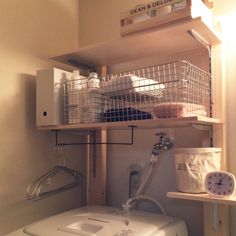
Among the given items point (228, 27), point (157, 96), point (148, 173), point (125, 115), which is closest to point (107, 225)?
point (148, 173)

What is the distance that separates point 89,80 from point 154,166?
56 centimetres

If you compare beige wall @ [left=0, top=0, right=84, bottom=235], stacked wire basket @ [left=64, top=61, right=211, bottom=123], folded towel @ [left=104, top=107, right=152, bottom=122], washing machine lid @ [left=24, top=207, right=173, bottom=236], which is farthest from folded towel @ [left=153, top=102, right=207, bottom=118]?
beige wall @ [left=0, top=0, right=84, bottom=235]

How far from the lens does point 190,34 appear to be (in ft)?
3.80

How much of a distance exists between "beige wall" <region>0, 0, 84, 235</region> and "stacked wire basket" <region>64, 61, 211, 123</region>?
0.81 feet

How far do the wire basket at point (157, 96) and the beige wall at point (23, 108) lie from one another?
462 millimetres

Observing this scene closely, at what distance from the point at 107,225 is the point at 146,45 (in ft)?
2.72

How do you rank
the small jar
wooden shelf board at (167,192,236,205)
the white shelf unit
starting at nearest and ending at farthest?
wooden shelf board at (167,192,236,205) < the white shelf unit < the small jar

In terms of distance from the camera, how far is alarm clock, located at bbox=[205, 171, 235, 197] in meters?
1.01

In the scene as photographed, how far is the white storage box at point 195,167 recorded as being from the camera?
1078 mm

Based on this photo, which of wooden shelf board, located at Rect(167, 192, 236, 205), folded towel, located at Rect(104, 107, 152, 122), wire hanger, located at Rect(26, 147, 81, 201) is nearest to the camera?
wooden shelf board, located at Rect(167, 192, 236, 205)

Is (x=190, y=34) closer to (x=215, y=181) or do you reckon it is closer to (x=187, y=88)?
(x=187, y=88)

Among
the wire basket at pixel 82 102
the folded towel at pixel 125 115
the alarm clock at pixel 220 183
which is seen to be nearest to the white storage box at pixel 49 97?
the wire basket at pixel 82 102

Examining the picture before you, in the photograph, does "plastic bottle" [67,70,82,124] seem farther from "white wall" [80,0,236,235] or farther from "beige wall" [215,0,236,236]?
"beige wall" [215,0,236,236]

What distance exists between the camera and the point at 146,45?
1318mm
